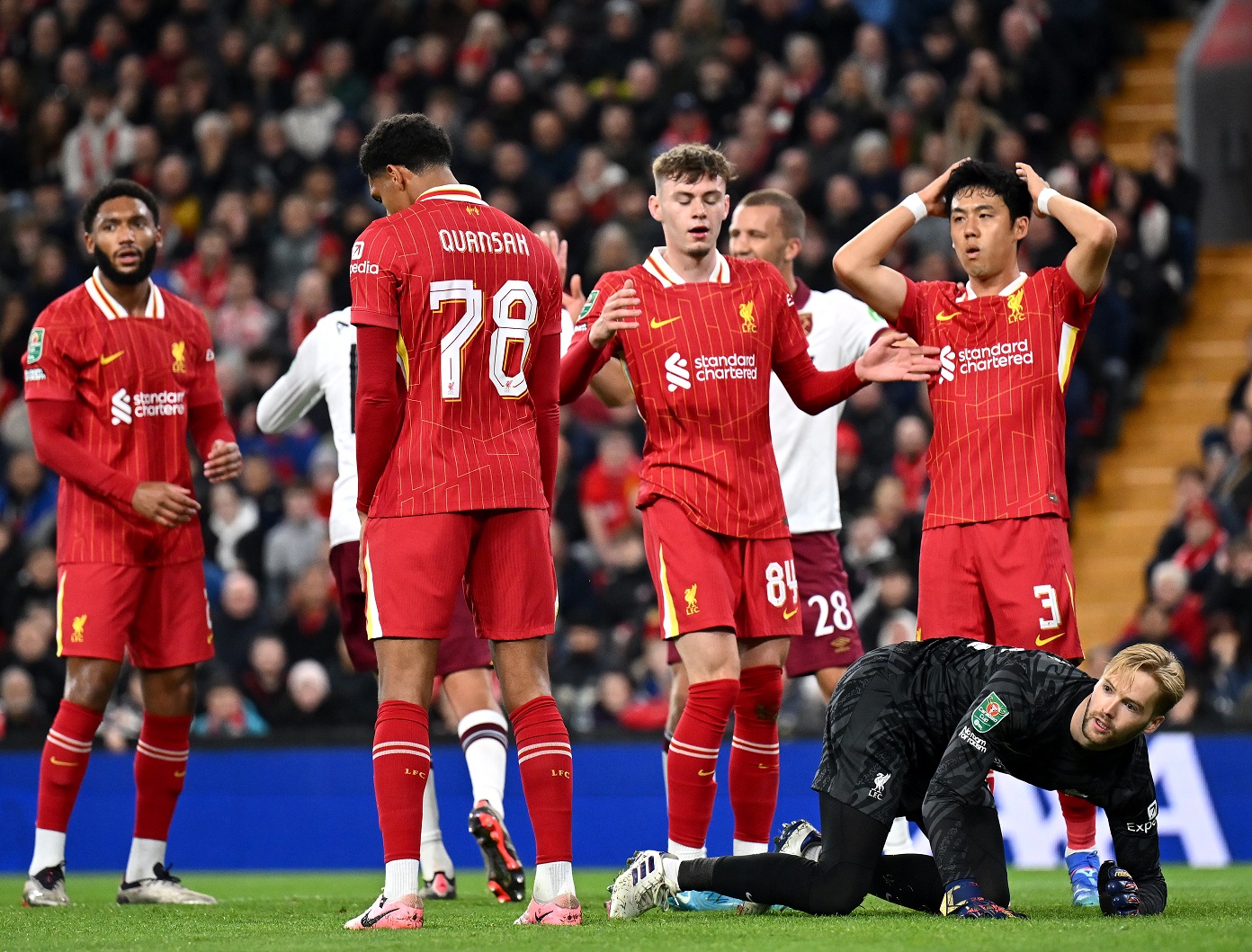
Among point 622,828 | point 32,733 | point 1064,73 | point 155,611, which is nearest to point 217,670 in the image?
point 32,733

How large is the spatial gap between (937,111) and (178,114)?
6994 millimetres

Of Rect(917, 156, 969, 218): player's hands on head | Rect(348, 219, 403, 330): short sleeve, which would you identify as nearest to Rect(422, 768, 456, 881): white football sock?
Rect(348, 219, 403, 330): short sleeve

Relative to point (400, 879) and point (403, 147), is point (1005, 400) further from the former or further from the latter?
point (400, 879)

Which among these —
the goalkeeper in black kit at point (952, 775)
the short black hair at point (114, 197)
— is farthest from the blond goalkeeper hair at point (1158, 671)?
the short black hair at point (114, 197)

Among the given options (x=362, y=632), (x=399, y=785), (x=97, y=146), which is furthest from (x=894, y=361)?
(x=97, y=146)

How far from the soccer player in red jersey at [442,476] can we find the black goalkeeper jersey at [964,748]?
0.95 metres

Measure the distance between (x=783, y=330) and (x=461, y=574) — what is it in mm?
1623

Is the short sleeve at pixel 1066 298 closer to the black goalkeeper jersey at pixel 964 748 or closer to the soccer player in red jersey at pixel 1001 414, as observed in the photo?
the soccer player in red jersey at pixel 1001 414

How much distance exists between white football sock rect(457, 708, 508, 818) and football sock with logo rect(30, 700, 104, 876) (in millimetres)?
1526

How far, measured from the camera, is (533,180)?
15.5 metres

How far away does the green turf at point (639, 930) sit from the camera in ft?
16.4

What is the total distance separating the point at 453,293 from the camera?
582 cm

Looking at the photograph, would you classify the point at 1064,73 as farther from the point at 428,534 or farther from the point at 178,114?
the point at 428,534

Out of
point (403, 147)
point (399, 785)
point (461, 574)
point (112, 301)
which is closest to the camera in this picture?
point (399, 785)
